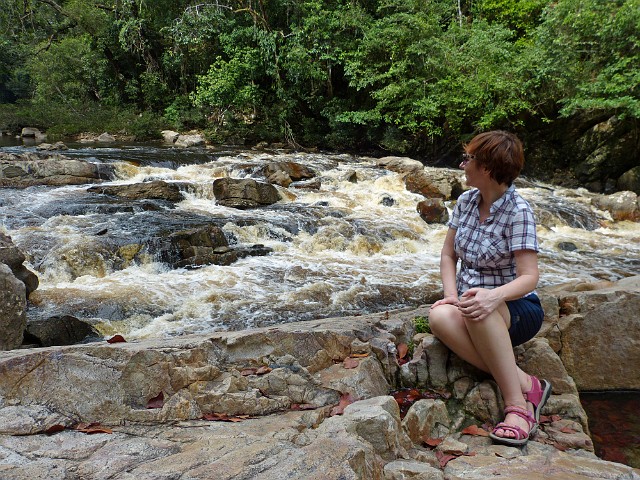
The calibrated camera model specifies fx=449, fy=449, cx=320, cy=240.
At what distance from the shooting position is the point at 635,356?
9.94 ft

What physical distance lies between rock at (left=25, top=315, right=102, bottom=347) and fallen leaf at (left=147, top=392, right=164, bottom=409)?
8.57 feet

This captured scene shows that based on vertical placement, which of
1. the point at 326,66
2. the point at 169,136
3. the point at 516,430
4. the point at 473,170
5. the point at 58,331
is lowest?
the point at 58,331

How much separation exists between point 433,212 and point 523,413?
7686 millimetres

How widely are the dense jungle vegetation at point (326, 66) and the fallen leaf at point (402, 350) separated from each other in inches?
426

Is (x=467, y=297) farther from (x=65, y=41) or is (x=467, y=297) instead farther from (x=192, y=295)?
(x=65, y=41)

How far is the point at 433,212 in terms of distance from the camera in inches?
375

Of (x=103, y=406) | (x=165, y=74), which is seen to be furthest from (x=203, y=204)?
(x=165, y=74)

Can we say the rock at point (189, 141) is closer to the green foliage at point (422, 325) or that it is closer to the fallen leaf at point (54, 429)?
the green foliage at point (422, 325)

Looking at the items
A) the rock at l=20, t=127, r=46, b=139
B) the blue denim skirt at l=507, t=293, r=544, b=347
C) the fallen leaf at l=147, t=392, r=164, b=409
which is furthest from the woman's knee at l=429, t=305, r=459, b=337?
the rock at l=20, t=127, r=46, b=139

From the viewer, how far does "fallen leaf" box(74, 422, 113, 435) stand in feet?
5.63

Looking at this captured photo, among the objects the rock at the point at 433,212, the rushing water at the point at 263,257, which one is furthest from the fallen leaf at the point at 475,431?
the rock at the point at 433,212

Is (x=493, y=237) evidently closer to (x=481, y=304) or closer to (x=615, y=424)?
(x=481, y=304)

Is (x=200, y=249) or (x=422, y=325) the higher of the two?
(x=422, y=325)

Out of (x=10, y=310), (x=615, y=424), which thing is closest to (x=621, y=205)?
(x=615, y=424)
